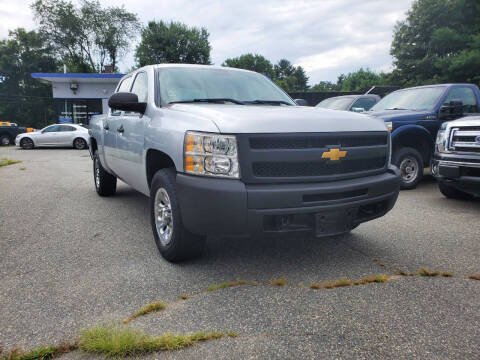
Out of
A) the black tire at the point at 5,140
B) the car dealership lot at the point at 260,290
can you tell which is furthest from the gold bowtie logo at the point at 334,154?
the black tire at the point at 5,140

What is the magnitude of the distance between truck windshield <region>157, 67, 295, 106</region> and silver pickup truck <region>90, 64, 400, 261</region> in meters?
0.11

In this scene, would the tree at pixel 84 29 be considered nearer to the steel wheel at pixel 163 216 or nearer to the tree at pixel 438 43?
the tree at pixel 438 43

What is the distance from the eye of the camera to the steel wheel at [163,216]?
11.0 ft

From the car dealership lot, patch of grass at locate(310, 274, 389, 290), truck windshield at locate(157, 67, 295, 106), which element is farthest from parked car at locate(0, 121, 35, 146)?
patch of grass at locate(310, 274, 389, 290)

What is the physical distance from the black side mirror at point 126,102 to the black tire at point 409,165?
4.72 metres

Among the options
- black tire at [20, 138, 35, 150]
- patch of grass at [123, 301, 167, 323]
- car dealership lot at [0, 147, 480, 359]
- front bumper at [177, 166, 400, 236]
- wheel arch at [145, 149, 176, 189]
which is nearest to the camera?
car dealership lot at [0, 147, 480, 359]

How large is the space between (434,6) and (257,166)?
3799cm

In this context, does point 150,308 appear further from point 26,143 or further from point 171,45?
point 171,45

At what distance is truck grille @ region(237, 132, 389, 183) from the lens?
9.07 feet

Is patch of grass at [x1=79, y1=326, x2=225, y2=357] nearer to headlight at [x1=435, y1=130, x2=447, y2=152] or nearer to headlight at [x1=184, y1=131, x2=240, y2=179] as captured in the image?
headlight at [x1=184, y1=131, x2=240, y2=179]

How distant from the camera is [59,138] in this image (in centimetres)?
2014

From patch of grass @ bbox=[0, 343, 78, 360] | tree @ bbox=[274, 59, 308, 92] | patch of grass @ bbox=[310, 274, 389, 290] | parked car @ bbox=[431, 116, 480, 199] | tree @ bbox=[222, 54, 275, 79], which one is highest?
tree @ bbox=[274, 59, 308, 92]

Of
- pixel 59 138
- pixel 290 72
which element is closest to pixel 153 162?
pixel 59 138

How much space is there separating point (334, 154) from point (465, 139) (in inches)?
131
